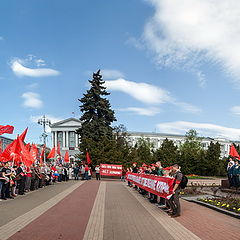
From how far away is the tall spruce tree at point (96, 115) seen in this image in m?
46.2

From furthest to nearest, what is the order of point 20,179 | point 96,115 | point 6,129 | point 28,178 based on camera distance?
point 96,115
point 28,178
point 20,179
point 6,129

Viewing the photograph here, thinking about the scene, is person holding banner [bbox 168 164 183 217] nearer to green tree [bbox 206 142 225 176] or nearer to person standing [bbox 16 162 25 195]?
person standing [bbox 16 162 25 195]

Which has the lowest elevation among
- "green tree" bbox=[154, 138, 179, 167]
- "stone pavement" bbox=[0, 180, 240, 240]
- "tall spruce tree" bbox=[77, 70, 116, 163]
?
"stone pavement" bbox=[0, 180, 240, 240]

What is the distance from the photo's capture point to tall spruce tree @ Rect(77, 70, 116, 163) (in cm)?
4625

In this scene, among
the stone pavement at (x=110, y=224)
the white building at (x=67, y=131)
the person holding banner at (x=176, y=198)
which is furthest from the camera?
the white building at (x=67, y=131)

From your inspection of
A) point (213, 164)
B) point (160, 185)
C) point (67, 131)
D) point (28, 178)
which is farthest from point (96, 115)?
point (67, 131)

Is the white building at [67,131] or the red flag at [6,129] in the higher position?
the white building at [67,131]

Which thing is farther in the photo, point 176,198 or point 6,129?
point 6,129

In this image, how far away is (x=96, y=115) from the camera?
158 ft

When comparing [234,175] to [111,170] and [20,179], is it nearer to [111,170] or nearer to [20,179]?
[20,179]

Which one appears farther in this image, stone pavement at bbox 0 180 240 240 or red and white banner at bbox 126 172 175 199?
red and white banner at bbox 126 172 175 199

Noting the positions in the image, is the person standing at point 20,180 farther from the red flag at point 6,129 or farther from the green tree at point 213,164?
the green tree at point 213,164

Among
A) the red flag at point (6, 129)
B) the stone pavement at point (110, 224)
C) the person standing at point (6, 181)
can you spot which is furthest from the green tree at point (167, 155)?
the stone pavement at point (110, 224)

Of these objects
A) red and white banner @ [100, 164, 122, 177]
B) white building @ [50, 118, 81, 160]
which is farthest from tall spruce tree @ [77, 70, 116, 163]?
white building @ [50, 118, 81, 160]
